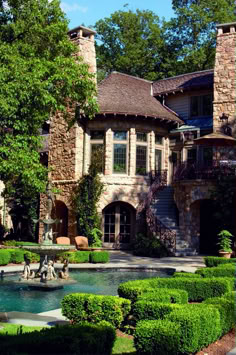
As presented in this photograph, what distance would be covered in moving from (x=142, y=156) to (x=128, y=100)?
3276 mm

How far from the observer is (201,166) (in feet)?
81.0

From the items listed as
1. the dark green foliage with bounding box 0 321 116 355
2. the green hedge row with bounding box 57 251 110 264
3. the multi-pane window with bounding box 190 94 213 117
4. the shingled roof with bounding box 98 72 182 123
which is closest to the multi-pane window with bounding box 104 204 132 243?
the shingled roof with bounding box 98 72 182 123

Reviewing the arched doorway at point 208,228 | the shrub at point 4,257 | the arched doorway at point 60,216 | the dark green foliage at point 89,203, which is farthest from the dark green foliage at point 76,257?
the arched doorway at point 208,228

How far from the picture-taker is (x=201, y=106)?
93.5 feet

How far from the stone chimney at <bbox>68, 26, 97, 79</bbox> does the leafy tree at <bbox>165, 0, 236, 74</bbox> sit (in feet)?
41.1

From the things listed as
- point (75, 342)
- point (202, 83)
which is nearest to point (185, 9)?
point (202, 83)

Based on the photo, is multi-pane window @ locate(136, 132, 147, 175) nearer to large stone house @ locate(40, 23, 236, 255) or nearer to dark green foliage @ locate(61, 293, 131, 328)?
large stone house @ locate(40, 23, 236, 255)

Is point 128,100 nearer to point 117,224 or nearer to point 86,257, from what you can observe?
point 117,224

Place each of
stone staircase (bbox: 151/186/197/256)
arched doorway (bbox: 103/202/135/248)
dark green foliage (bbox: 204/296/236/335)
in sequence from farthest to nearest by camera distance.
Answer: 1. arched doorway (bbox: 103/202/135/248)
2. stone staircase (bbox: 151/186/197/256)
3. dark green foliage (bbox: 204/296/236/335)

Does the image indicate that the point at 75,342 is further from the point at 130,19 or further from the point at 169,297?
the point at 130,19

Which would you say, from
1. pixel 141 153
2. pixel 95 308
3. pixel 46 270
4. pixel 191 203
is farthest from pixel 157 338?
pixel 141 153

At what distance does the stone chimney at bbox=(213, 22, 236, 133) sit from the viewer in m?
25.6

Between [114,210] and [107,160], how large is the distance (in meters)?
2.84

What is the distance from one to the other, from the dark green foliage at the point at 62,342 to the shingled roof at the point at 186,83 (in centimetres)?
2314
